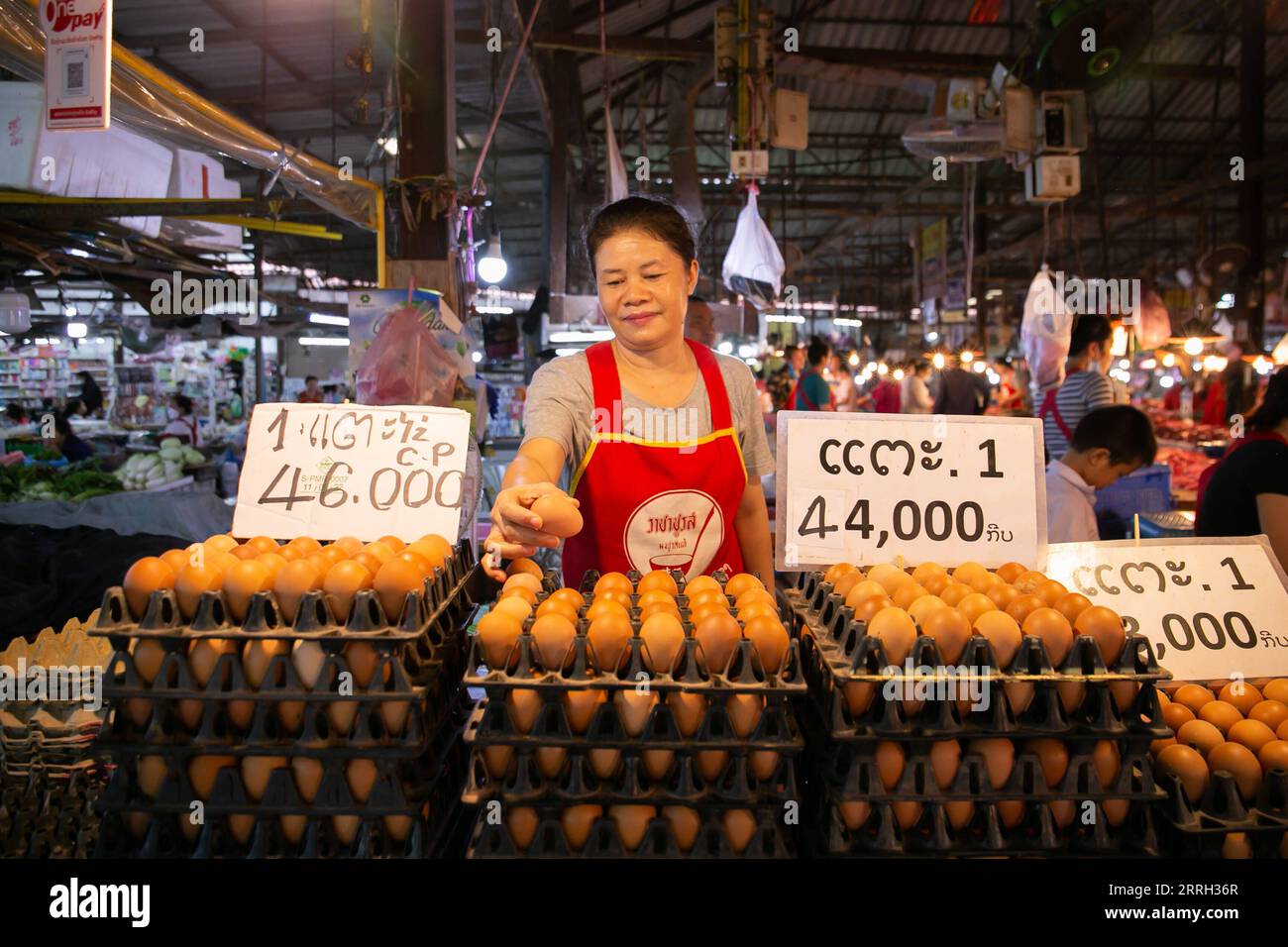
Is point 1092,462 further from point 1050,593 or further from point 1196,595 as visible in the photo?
point 1050,593

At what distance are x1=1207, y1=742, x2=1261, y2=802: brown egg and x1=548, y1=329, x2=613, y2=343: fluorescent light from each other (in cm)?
639

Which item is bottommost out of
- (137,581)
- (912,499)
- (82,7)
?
(137,581)

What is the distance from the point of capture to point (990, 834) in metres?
1.41

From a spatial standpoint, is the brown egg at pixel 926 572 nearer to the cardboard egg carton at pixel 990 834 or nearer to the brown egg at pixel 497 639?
the cardboard egg carton at pixel 990 834

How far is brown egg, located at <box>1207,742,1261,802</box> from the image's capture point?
149 centimetres

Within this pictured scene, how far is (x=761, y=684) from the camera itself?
1388 mm

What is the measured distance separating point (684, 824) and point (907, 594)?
63 cm

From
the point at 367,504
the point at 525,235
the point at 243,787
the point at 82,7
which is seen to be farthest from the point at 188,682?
the point at 525,235

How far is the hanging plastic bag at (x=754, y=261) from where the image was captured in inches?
242

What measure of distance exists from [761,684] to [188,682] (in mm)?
988

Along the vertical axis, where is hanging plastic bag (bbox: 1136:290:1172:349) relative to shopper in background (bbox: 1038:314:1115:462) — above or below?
above

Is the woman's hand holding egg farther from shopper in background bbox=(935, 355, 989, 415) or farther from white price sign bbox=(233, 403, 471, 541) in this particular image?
shopper in background bbox=(935, 355, 989, 415)

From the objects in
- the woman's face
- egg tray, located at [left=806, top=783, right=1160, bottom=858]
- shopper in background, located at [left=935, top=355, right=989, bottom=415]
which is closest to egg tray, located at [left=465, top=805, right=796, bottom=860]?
egg tray, located at [left=806, top=783, right=1160, bottom=858]
